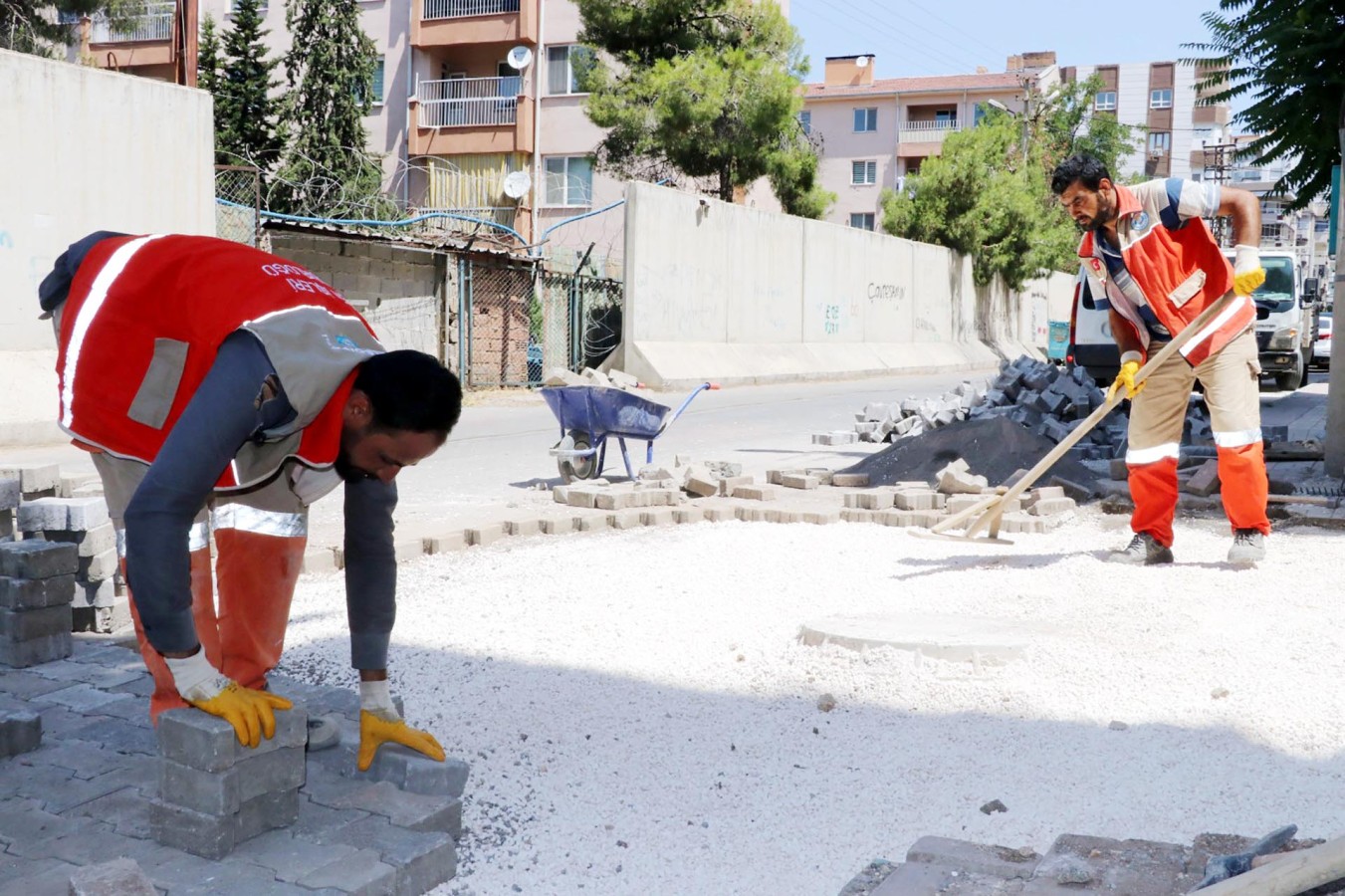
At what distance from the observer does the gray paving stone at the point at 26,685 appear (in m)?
3.68

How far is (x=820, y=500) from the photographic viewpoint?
8172mm

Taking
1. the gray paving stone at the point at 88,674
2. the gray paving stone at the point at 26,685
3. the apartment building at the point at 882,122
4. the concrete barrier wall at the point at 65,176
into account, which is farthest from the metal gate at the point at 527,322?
the apartment building at the point at 882,122

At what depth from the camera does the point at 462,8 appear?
30766 mm

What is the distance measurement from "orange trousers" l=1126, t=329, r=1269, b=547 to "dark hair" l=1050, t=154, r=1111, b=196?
917mm

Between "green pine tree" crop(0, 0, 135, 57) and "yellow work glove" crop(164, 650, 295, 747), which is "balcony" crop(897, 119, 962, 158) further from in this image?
"yellow work glove" crop(164, 650, 295, 747)

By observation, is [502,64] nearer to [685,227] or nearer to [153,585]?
[685,227]

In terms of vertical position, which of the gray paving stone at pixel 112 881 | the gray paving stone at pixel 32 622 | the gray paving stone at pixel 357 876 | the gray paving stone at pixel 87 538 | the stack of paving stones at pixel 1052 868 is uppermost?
the gray paving stone at pixel 87 538

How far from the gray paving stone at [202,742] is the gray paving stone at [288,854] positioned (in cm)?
19

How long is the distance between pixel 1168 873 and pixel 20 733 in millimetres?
2687

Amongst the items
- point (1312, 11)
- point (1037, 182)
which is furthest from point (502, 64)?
point (1312, 11)

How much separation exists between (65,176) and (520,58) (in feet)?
62.8

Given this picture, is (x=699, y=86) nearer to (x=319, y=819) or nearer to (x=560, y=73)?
(x=560, y=73)

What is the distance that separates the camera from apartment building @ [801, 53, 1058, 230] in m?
47.8

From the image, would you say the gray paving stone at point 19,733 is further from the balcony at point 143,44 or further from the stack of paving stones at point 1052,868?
the balcony at point 143,44
